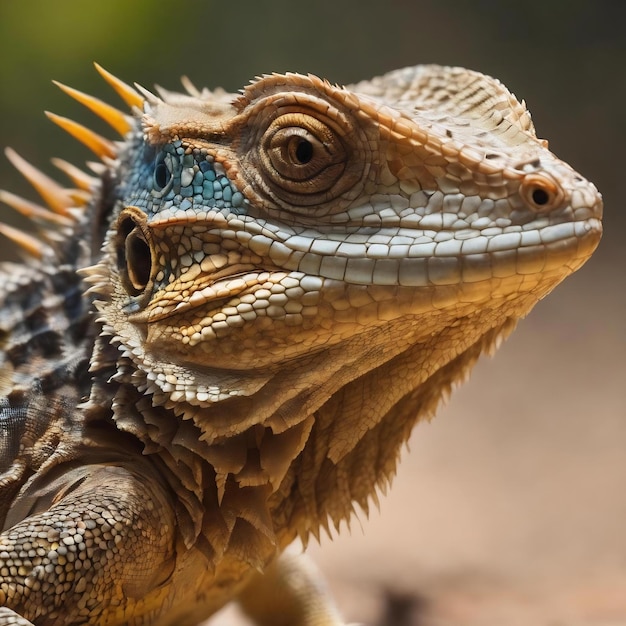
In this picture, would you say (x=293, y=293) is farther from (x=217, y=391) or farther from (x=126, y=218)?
(x=126, y=218)

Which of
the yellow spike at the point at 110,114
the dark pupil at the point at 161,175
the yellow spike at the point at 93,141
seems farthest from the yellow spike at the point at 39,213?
the dark pupil at the point at 161,175

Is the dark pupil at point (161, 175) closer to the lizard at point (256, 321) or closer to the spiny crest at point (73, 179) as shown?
the lizard at point (256, 321)

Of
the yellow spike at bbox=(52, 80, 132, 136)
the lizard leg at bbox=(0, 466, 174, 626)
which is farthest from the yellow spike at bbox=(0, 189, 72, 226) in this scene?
the lizard leg at bbox=(0, 466, 174, 626)

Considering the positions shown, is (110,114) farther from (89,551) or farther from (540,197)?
(540,197)

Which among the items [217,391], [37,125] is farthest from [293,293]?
[37,125]

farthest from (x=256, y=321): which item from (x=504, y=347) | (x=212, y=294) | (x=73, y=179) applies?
(x=504, y=347)

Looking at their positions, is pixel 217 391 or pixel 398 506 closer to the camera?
pixel 217 391
